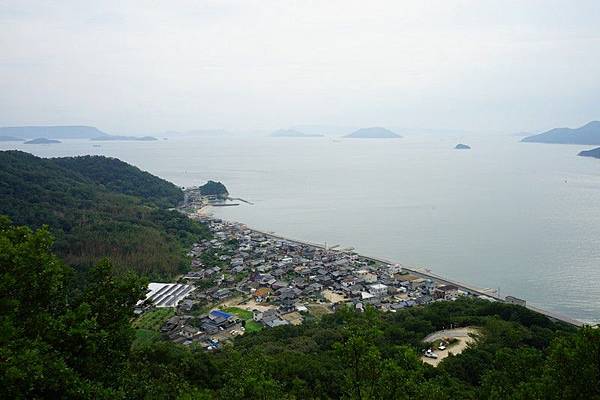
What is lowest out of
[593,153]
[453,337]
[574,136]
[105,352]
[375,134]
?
[453,337]

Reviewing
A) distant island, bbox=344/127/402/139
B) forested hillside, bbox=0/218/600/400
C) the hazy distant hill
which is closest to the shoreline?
forested hillside, bbox=0/218/600/400

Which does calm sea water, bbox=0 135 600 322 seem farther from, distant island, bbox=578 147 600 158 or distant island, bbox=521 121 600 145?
distant island, bbox=521 121 600 145

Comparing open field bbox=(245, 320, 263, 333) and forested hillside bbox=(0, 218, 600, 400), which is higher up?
forested hillside bbox=(0, 218, 600, 400)

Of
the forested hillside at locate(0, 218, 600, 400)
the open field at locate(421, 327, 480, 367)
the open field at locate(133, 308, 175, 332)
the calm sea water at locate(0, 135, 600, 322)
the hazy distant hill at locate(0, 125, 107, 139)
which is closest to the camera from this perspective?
the forested hillside at locate(0, 218, 600, 400)

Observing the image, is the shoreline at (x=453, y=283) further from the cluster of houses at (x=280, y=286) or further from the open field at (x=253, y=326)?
the open field at (x=253, y=326)

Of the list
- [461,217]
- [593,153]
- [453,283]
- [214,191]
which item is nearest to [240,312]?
[453,283]

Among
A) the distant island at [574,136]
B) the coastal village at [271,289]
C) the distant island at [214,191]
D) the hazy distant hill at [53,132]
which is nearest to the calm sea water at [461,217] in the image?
the distant island at [214,191]

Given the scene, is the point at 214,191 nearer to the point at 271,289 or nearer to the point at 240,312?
the point at 271,289
